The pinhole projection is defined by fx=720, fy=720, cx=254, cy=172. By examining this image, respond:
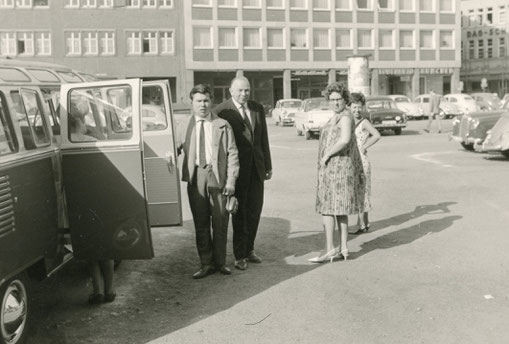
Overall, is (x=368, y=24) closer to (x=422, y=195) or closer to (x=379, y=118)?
(x=379, y=118)

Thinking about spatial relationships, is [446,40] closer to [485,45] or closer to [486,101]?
[485,45]

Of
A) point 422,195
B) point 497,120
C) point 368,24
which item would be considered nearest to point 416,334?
point 422,195

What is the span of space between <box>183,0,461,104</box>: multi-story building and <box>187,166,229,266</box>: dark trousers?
163 ft

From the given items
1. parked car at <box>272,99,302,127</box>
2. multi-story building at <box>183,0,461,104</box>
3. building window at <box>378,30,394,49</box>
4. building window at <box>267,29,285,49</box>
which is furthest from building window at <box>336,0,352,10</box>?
parked car at <box>272,99,302,127</box>

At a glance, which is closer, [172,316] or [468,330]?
[468,330]

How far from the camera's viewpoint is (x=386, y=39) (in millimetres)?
63719

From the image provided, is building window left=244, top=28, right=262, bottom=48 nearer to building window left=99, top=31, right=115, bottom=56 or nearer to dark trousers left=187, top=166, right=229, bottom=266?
building window left=99, top=31, right=115, bottom=56

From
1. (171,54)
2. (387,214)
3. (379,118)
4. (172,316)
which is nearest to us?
(172,316)

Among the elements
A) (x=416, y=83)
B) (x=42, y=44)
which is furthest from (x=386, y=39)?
(x=42, y=44)

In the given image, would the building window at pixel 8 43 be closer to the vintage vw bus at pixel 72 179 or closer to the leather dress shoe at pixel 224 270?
the leather dress shoe at pixel 224 270

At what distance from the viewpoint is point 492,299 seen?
6.05 metres

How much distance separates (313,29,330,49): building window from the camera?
200 ft

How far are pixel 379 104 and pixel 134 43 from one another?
2974cm

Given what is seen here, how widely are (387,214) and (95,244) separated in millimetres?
5899
